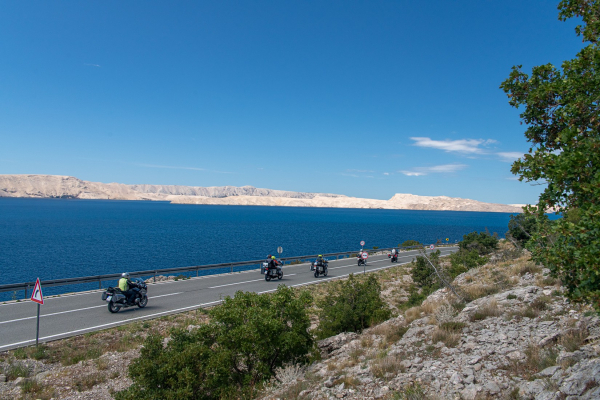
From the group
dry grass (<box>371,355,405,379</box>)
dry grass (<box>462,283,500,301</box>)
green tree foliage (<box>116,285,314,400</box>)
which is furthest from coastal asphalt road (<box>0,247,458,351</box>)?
dry grass (<box>462,283,500,301</box>)

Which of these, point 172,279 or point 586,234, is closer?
point 586,234

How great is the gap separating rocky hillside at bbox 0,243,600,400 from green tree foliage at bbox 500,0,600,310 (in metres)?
1.83

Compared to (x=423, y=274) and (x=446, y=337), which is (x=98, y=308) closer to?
(x=446, y=337)

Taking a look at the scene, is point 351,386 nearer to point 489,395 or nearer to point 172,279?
point 489,395

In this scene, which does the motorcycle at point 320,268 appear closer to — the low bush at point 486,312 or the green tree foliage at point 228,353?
the green tree foliage at point 228,353

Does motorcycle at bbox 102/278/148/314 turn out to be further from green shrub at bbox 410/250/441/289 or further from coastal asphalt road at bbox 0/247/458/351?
green shrub at bbox 410/250/441/289

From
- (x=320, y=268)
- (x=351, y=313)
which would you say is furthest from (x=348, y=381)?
(x=320, y=268)

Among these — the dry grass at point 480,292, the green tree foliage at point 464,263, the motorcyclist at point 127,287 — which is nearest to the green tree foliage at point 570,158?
the dry grass at point 480,292

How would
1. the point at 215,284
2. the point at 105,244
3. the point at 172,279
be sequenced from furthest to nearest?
1. the point at 105,244
2. the point at 172,279
3. the point at 215,284

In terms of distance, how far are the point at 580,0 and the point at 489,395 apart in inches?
257

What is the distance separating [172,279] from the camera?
942 inches

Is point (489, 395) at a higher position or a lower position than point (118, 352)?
higher

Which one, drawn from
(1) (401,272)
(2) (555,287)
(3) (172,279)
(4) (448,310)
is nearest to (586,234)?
(4) (448,310)

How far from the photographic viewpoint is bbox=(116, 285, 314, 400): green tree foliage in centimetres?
735
